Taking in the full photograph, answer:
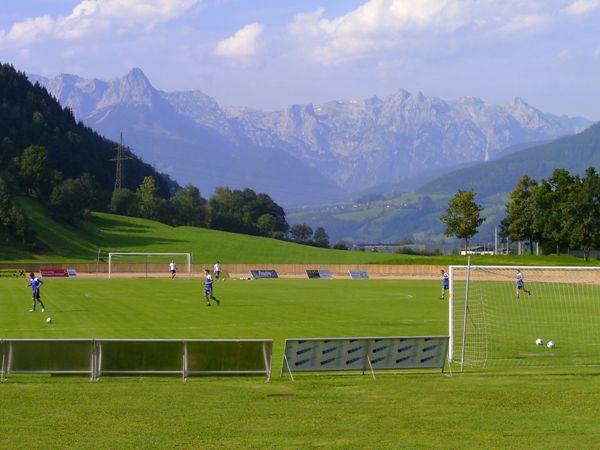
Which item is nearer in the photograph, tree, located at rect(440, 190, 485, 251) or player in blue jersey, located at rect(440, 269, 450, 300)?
player in blue jersey, located at rect(440, 269, 450, 300)

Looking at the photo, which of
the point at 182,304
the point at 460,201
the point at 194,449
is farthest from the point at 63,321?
the point at 460,201

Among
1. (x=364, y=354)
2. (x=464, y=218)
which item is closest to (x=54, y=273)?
(x=464, y=218)

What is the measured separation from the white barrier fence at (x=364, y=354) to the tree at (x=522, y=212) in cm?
12217

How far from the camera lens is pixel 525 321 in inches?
1817

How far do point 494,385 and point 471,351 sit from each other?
7.53 metres

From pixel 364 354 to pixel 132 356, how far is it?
6195 mm

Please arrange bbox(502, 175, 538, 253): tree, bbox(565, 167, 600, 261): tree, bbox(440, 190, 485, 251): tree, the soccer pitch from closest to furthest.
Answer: the soccer pitch < bbox(565, 167, 600, 261): tree < bbox(502, 175, 538, 253): tree < bbox(440, 190, 485, 251): tree

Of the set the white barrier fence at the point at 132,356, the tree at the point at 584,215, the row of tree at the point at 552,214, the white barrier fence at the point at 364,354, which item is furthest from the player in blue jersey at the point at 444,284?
the row of tree at the point at 552,214

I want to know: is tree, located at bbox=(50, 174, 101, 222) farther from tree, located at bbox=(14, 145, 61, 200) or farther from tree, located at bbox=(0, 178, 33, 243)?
tree, located at bbox=(0, 178, 33, 243)

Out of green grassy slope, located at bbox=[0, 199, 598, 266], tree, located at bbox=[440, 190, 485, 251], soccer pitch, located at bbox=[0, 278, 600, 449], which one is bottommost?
soccer pitch, located at bbox=[0, 278, 600, 449]

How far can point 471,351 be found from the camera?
33.0 m

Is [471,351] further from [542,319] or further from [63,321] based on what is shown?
[63,321]

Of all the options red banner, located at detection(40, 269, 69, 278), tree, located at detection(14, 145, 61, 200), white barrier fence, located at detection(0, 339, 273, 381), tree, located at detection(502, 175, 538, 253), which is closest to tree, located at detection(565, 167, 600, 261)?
tree, located at detection(502, 175, 538, 253)

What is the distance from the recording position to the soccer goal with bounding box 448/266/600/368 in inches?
1240
